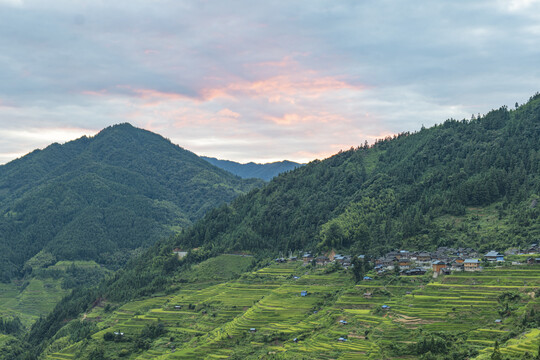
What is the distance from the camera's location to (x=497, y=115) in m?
154

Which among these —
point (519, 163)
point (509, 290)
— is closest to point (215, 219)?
point (519, 163)

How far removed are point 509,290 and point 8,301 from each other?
167434mm

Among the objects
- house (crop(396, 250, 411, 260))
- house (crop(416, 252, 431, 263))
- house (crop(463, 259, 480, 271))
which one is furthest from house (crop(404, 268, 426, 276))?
house (crop(463, 259, 480, 271))

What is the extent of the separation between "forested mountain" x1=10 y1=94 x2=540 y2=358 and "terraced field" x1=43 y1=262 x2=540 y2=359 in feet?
56.7

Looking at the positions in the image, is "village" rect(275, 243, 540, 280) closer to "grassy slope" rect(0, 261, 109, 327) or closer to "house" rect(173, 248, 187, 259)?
"house" rect(173, 248, 187, 259)

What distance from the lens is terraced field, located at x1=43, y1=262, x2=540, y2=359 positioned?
60.5 m

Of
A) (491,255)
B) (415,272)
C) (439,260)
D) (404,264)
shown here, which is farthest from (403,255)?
(491,255)

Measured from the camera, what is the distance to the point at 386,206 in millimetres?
129750

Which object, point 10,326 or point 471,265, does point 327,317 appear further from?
point 10,326

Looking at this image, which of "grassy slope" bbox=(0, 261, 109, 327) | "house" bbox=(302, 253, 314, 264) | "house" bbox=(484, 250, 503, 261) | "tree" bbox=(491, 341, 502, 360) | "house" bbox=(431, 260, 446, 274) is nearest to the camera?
"tree" bbox=(491, 341, 502, 360)

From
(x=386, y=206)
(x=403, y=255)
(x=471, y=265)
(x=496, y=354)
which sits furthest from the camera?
(x=386, y=206)

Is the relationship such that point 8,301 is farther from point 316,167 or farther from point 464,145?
point 464,145

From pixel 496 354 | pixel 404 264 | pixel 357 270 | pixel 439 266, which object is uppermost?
pixel 439 266

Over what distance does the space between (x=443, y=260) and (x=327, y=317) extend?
1018 inches
